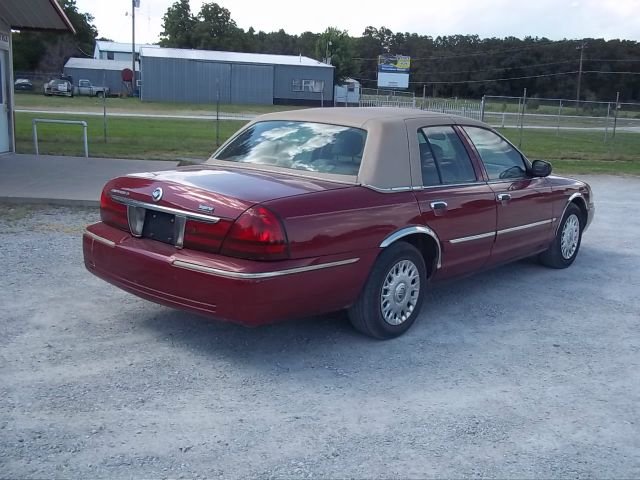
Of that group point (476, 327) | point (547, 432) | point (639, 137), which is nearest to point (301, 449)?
point (547, 432)

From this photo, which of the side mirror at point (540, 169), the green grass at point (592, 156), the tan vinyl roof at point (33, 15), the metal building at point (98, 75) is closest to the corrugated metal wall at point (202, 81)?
the metal building at point (98, 75)

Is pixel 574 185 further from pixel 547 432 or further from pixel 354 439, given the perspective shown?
pixel 354 439

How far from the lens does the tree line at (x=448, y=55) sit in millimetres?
75375

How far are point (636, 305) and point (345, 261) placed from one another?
3125mm

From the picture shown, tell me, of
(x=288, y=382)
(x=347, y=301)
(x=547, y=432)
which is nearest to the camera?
(x=547, y=432)

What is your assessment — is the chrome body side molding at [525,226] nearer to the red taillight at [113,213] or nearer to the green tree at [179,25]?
the red taillight at [113,213]

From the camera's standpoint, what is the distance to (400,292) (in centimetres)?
499

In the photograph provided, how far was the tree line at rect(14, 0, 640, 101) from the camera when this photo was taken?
7538cm

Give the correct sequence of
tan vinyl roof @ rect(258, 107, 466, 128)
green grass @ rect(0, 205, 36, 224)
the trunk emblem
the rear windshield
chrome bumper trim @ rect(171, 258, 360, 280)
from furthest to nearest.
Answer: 1. green grass @ rect(0, 205, 36, 224)
2. tan vinyl roof @ rect(258, 107, 466, 128)
3. the rear windshield
4. the trunk emblem
5. chrome bumper trim @ rect(171, 258, 360, 280)

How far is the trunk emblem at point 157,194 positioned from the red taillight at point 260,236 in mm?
656

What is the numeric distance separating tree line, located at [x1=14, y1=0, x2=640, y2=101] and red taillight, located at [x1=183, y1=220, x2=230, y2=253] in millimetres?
67211

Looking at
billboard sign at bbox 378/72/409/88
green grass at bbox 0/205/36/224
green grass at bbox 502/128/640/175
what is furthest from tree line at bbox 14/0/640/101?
green grass at bbox 0/205/36/224

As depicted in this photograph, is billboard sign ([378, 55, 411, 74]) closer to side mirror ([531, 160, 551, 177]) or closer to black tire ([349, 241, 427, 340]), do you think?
side mirror ([531, 160, 551, 177])

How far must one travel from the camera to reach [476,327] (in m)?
5.44
